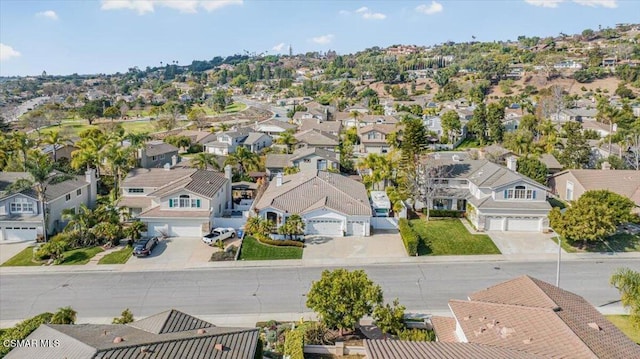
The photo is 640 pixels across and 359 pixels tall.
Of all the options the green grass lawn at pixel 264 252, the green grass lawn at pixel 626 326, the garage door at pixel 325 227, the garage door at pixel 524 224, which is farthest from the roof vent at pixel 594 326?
the garage door at pixel 325 227

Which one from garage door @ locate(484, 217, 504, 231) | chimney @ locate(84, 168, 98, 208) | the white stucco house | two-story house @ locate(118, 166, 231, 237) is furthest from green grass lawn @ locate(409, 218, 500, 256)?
chimney @ locate(84, 168, 98, 208)

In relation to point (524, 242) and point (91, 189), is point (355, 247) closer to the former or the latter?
point (524, 242)

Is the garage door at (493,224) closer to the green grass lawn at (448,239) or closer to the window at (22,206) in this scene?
the green grass lawn at (448,239)

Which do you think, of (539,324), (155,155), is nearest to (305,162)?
(155,155)

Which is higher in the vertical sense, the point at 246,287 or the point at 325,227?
the point at 325,227

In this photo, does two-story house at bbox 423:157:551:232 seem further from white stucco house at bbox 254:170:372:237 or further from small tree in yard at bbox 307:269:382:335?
small tree in yard at bbox 307:269:382:335

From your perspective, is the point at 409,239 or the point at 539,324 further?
the point at 409,239
